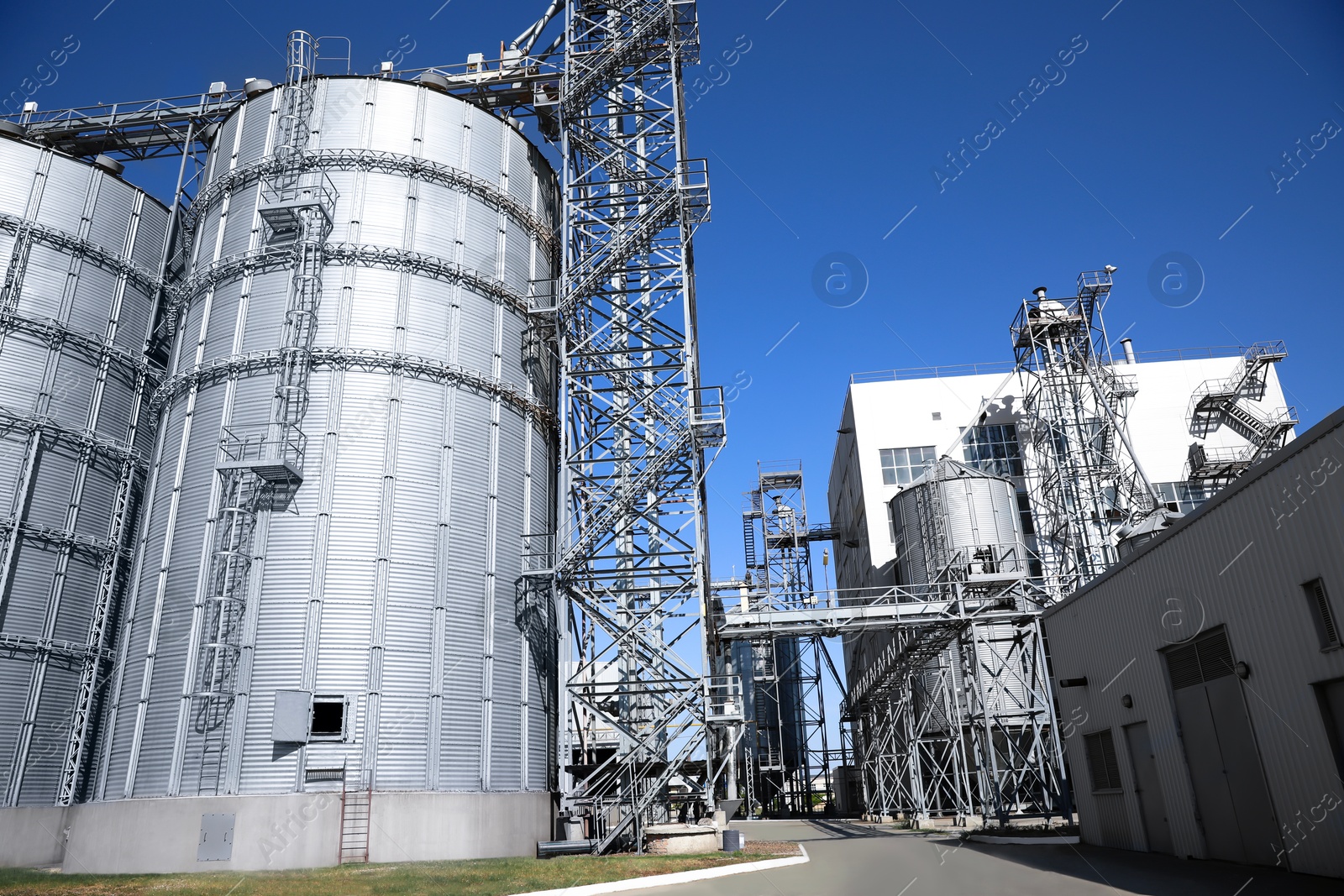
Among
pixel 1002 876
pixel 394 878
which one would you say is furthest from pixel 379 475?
pixel 1002 876

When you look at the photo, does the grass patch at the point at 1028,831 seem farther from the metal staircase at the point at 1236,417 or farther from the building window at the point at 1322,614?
the metal staircase at the point at 1236,417

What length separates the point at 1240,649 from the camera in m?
15.3

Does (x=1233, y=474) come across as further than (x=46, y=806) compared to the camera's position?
Yes

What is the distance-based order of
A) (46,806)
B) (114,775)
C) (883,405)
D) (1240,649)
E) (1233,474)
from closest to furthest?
1. (1240,649)
2. (114,775)
3. (46,806)
4. (1233,474)
5. (883,405)

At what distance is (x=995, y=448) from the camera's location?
168ft

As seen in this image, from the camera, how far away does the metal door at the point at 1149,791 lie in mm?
18484

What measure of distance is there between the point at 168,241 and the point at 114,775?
68.6ft

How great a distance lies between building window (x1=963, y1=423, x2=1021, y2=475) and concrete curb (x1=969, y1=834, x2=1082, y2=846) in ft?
96.1

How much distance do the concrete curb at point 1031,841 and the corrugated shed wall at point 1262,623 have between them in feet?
9.79

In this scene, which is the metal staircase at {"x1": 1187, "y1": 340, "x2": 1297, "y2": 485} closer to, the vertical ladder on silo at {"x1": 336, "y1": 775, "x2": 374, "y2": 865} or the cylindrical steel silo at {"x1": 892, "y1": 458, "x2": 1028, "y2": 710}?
the cylindrical steel silo at {"x1": 892, "y1": 458, "x2": 1028, "y2": 710}

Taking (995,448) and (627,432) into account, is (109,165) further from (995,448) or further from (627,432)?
(995,448)

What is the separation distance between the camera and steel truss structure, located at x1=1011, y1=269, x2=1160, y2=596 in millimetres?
43812

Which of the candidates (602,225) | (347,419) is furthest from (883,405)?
(347,419)

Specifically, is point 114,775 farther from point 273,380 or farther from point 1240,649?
point 1240,649
